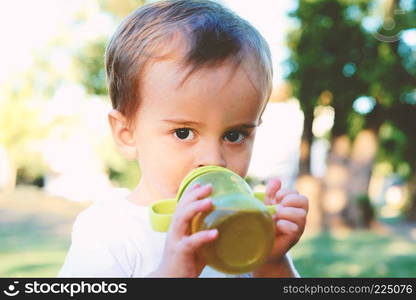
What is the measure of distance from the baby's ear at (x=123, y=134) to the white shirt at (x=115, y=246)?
0.14 meters

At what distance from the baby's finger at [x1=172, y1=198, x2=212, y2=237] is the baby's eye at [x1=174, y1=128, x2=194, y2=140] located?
0.24 meters

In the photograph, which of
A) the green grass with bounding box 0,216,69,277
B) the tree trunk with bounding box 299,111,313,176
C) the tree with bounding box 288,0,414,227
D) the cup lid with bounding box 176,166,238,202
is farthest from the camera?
the tree trunk with bounding box 299,111,313,176

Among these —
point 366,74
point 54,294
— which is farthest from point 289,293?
point 366,74

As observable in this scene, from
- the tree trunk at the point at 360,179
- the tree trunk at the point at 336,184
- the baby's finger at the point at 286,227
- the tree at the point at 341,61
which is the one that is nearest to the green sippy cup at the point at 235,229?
the baby's finger at the point at 286,227

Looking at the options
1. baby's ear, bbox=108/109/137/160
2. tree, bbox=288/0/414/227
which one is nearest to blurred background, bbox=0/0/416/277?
tree, bbox=288/0/414/227

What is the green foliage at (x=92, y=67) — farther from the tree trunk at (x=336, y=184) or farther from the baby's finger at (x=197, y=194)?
the baby's finger at (x=197, y=194)

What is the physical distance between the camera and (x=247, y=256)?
928mm

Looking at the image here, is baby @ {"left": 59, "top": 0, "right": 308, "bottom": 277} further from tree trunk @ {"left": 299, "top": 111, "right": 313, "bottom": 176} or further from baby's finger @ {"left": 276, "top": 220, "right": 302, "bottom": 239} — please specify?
tree trunk @ {"left": 299, "top": 111, "right": 313, "bottom": 176}

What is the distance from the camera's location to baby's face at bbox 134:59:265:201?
1132 mm

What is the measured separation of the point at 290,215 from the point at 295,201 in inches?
1.3

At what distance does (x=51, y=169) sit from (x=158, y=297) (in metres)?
13.5

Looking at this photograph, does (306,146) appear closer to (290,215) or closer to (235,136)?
(235,136)

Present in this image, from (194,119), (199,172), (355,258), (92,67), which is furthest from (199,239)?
(92,67)

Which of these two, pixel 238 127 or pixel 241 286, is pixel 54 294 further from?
pixel 238 127
